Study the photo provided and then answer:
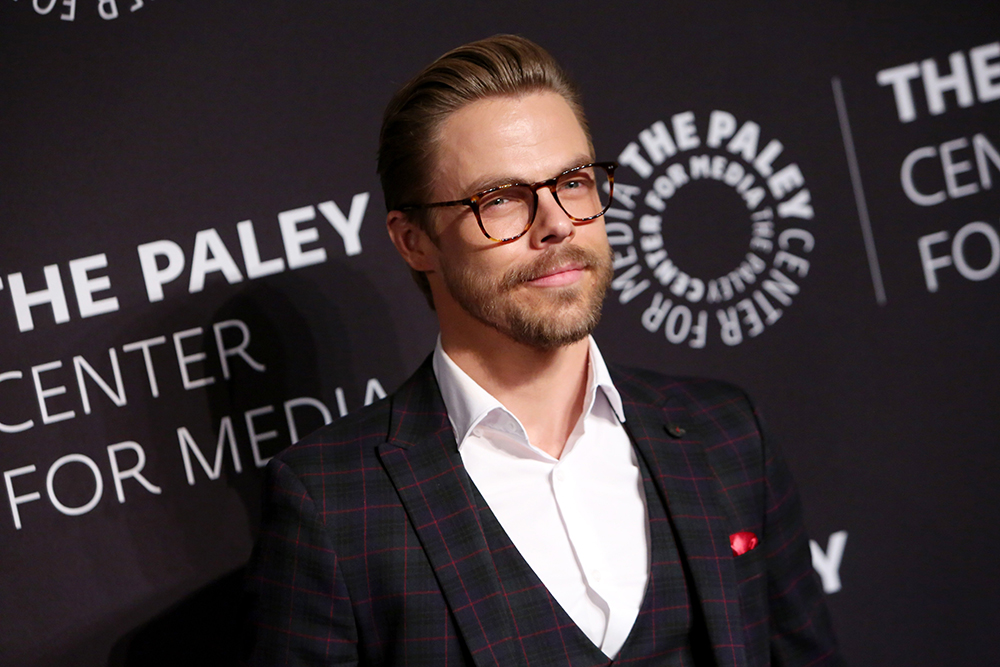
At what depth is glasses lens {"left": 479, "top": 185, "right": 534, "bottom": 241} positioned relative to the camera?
1368 millimetres

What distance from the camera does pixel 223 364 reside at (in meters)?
1.86

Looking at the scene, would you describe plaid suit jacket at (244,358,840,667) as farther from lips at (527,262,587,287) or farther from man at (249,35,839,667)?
lips at (527,262,587,287)

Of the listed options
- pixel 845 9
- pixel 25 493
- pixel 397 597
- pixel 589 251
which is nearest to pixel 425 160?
pixel 589 251

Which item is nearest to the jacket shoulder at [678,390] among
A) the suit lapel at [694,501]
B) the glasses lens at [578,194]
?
the suit lapel at [694,501]

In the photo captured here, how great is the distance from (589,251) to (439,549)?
1.77ft

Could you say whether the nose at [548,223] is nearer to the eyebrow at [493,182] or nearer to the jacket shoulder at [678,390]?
the eyebrow at [493,182]

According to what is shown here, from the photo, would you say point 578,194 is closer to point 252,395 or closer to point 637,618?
point 637,618

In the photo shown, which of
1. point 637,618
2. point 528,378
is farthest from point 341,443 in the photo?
point 637,618

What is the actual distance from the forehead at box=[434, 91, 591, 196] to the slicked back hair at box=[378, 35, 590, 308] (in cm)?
2

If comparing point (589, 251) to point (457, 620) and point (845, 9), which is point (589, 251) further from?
point (845, 9)

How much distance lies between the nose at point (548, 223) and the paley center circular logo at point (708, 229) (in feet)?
2.34

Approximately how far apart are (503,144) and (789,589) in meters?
0.95

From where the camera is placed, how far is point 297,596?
1.30m

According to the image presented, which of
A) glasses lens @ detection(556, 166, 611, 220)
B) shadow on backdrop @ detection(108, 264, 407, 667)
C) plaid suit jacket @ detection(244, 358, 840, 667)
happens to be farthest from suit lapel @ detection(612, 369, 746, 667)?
shadow on backdrop @ detection(108, 264, 407, 667)
